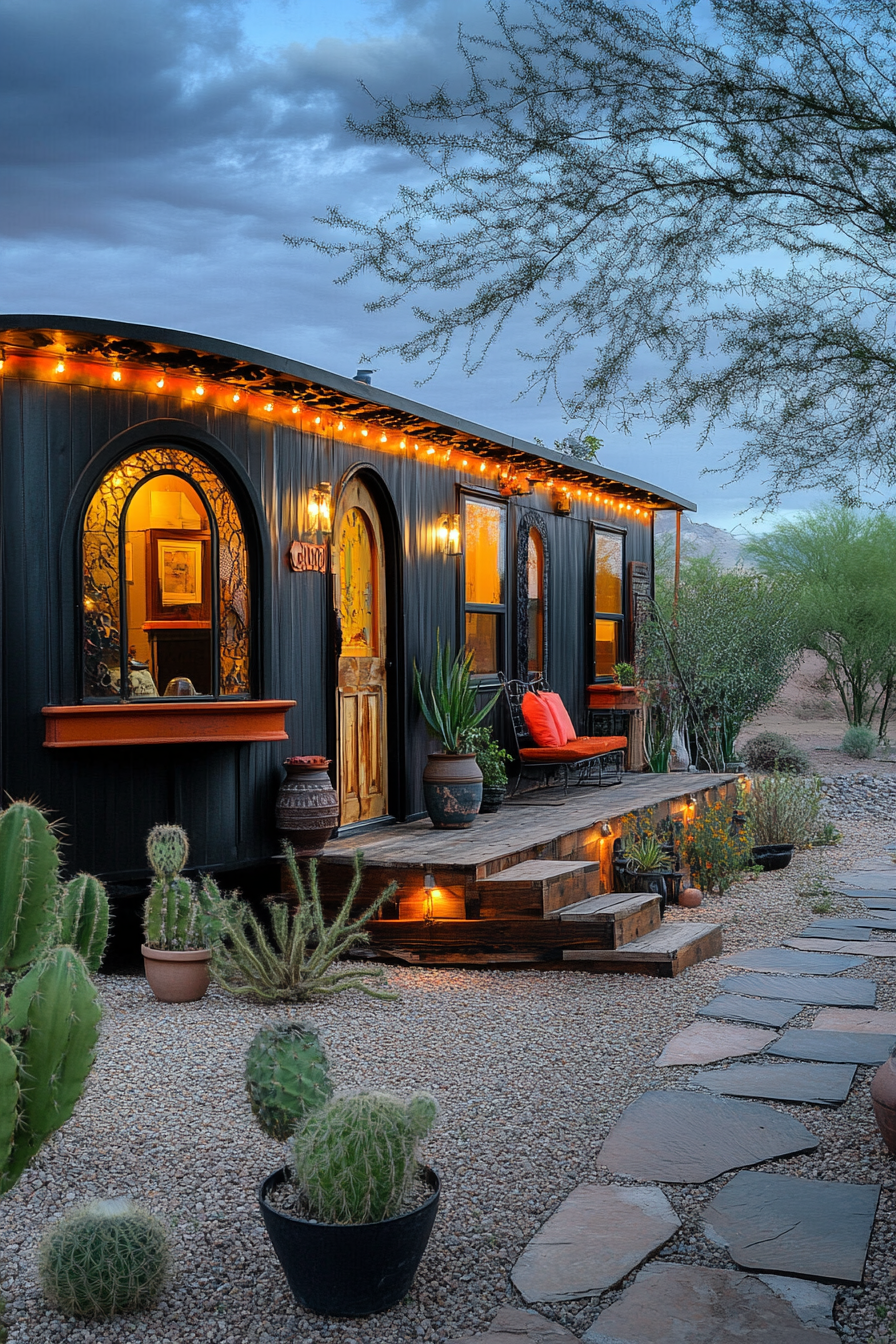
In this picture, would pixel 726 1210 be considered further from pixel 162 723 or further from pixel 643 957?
pixel 162 723

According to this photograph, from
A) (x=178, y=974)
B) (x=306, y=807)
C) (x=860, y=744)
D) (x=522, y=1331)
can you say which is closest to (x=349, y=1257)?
(x=522, y=1331)

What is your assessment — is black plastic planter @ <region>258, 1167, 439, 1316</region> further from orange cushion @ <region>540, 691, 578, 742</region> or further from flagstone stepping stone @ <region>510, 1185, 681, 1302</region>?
orange cushion @ <region>540, 691, 578, 742</region>

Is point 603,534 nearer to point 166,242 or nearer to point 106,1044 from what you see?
point 166,242

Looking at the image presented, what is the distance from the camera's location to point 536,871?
20.9ft

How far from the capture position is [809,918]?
7504mm

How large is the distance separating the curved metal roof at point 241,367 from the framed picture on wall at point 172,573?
221 centimetres

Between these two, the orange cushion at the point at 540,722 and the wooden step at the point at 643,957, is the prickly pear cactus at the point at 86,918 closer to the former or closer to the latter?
the wooden step at the point at 643,957

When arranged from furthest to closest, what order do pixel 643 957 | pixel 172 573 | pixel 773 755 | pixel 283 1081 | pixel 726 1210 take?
pixel 773 755
pixel 172 573
pixel 643 957
pixel 283 1081
pixel 726 1210

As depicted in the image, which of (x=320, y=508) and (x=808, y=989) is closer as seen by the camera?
(x=808, y=989)

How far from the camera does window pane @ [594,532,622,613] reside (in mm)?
12305

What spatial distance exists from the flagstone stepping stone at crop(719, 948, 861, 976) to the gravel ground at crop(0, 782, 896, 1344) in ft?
0.49

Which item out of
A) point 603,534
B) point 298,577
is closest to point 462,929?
point 298,577

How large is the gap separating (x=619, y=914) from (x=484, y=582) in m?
4.39

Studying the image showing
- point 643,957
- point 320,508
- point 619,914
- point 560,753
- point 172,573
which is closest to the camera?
point 643,957
